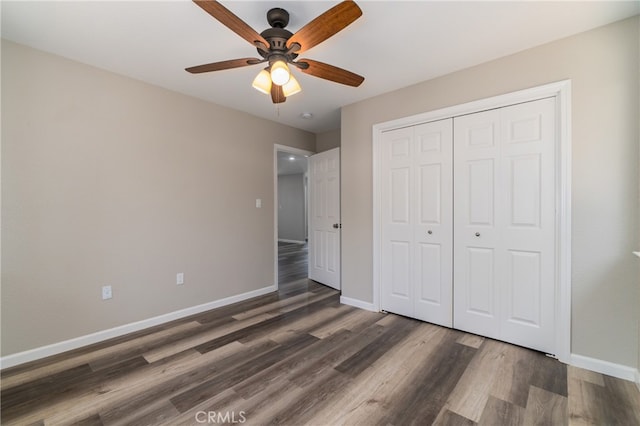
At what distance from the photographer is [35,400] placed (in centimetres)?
170

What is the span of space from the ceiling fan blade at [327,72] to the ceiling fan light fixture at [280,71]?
6.0 inches

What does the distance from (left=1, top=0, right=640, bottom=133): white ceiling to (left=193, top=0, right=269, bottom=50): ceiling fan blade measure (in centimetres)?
30

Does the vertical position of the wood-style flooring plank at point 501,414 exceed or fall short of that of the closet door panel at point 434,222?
it falls short

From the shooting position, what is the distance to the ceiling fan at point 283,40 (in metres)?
1.32

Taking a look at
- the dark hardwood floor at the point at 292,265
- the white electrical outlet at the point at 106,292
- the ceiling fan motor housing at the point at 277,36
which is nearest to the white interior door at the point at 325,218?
the dark hardwood floor at the point at 292,265

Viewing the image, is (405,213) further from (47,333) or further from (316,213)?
(47,333)

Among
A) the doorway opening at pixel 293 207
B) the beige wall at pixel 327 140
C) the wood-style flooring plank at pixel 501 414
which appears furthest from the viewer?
the doorway opening at pixel 293 207

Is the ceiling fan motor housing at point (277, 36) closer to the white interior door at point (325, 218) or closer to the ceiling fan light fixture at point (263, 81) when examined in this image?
the ceiling fan light fixture at point (263, 81)

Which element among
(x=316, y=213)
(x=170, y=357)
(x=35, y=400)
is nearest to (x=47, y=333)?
(x=35, y=400)

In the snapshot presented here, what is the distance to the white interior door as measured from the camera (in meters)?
4.04

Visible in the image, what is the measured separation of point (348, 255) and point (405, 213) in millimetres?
900

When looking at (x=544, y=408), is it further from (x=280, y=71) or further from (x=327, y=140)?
(x=327, y=140)

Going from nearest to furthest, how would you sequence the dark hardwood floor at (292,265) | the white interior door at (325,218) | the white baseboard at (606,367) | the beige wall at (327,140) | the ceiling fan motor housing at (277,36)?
1. the ceiling fan motor housing at (277,36)
2. the white baseboard at (606,367)
3. the white interior door at (325,218)
4. the beige wall at (327,140)
5. the dark hardwood floor at (292,265)

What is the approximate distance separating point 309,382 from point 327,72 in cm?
213
